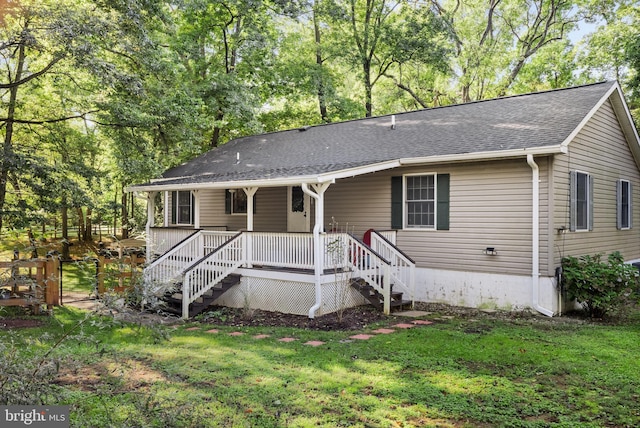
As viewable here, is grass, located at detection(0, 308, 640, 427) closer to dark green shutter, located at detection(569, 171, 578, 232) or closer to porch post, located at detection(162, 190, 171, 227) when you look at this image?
dark green shutter, located at detection(569, 171, 578, 232)

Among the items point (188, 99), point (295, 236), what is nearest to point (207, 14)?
point (188, 99)

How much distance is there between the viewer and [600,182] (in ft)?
38.0

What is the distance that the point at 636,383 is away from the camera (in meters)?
5.28

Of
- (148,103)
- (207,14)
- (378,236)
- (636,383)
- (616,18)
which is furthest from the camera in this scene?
(616,18)

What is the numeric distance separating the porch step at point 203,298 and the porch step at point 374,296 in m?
2.75

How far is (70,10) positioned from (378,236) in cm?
817

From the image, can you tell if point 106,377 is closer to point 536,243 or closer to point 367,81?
point 536,243

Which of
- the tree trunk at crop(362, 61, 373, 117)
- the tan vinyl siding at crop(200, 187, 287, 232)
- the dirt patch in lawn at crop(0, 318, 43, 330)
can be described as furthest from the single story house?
the tree trunk at crop(362, 61, 373, 117)

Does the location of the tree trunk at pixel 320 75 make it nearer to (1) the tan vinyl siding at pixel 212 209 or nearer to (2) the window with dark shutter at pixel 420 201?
(1) the tan vinyl siding at pixel 212 209

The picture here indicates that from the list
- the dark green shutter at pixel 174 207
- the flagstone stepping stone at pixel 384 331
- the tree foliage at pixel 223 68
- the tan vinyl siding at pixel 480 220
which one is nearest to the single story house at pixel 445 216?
the tan vinyl siding at pixel 480 220

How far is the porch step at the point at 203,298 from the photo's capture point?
9.83m

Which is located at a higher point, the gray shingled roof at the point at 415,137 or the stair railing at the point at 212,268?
the gray shingled roof at the point at 415,137

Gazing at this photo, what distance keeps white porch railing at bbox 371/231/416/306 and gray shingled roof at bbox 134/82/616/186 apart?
5.76ft

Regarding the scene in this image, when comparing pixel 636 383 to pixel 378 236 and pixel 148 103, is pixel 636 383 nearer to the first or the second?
pixel 378 236
